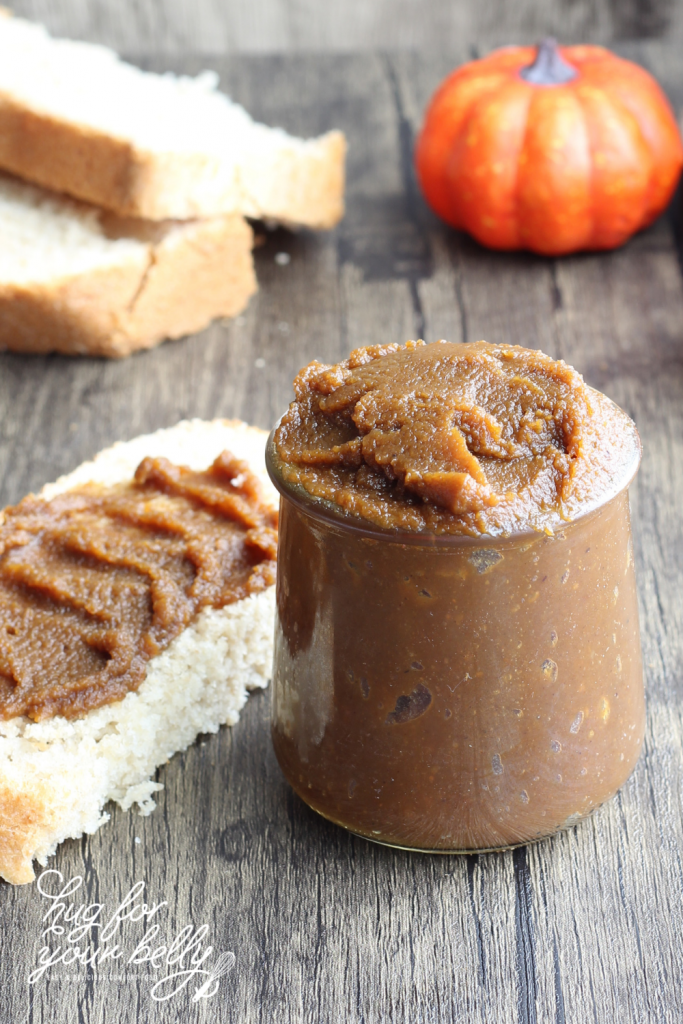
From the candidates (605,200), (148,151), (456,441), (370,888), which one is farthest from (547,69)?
(370,888)

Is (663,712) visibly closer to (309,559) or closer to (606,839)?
(606,839)

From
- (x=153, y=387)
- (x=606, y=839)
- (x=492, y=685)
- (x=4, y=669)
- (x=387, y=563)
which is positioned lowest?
(x=153, y=387)

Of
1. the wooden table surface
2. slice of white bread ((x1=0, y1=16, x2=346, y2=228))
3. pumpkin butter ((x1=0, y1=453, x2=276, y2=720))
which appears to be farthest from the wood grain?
pumpkin butter ((x1=0, y1=453, x2=276, y2=720))

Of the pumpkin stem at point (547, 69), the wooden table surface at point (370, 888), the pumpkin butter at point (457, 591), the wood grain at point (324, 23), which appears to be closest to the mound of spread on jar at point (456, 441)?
the pumpkin butter at point (457, 591)

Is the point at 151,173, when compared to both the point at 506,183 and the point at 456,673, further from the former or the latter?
the point at 456,673

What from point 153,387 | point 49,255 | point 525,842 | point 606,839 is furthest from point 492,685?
point 49,255
